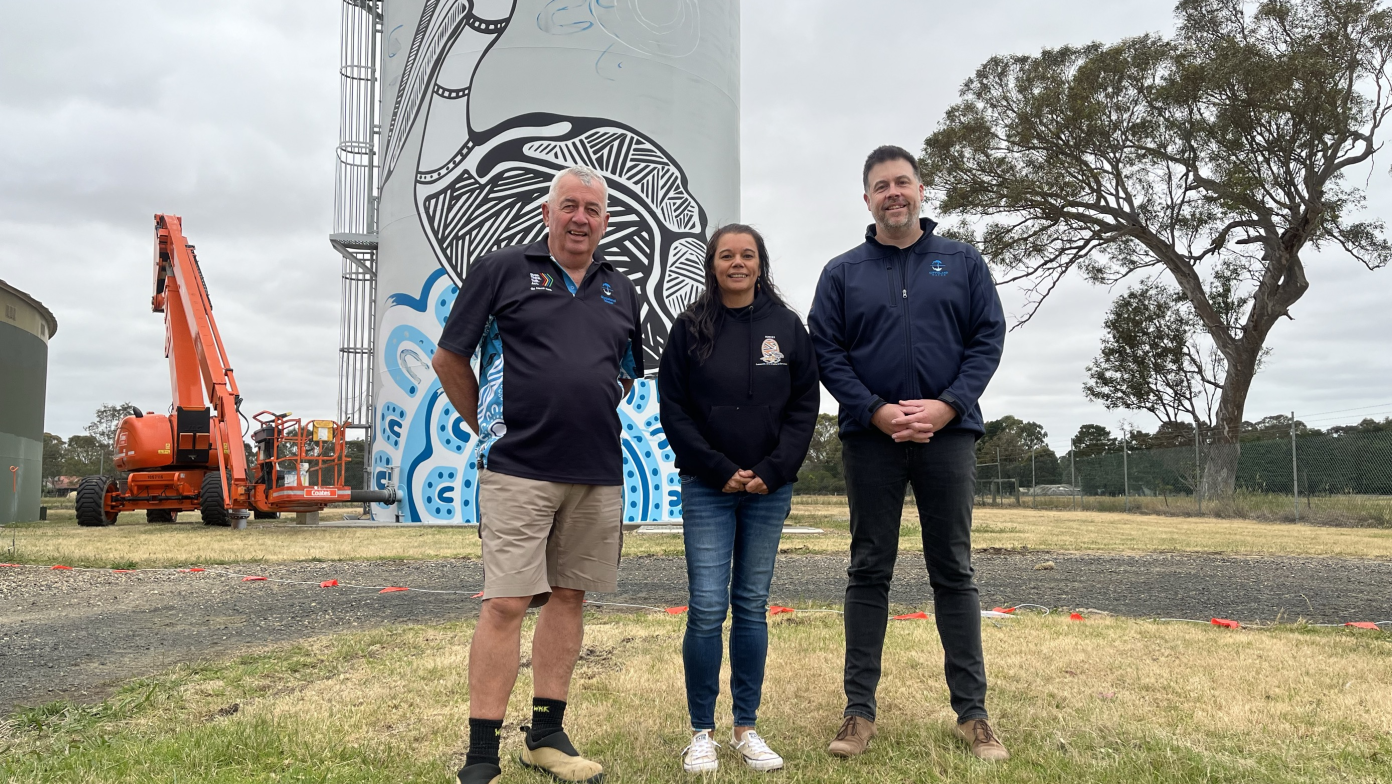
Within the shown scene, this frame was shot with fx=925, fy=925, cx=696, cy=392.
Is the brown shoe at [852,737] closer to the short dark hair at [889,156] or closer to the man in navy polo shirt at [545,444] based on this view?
the man in navy polo shirt at [545,444]

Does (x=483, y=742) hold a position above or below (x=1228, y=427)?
below

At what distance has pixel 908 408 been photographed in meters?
2.72

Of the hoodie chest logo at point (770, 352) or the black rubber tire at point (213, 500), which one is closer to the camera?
the hoodie chest logo at point (770, 352)

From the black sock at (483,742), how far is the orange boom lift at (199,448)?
1278 centimetres

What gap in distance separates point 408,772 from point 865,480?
1.54 metres

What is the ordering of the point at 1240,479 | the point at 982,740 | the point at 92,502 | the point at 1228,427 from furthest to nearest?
1. the point at 1228,427
2. the point at 1240,479
3. the point at 92,502
4. the point at 982,740

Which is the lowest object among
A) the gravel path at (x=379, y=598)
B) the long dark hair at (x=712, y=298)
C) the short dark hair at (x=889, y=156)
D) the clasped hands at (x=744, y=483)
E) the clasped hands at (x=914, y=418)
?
the gravel path at (x=379, y=598)

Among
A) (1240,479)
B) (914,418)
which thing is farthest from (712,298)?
(1240,479)

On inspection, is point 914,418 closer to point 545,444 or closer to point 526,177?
point 545,444

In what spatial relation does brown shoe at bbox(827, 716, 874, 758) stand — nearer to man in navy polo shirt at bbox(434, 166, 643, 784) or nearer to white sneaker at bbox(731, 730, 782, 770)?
white sneaker at bbox(731, 730, 782, 770)

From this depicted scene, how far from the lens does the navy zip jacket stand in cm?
281

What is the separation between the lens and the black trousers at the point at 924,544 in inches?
109

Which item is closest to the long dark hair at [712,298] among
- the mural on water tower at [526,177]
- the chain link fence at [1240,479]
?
the mural on water tower at [526,177]

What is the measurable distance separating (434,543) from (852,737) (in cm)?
912
